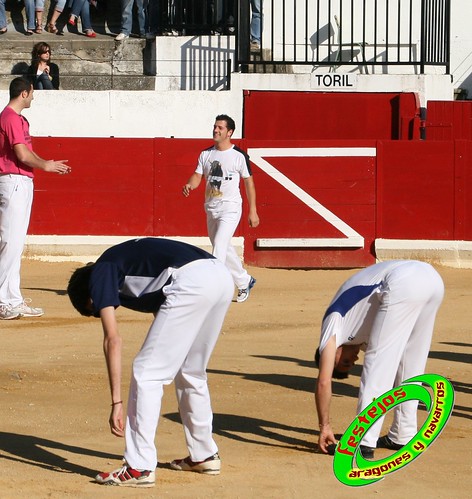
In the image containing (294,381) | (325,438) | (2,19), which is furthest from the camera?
(2,19)

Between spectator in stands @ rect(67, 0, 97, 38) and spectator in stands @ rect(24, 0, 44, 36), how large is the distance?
43cm

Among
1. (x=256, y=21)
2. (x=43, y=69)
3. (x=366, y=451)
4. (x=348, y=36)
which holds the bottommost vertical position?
(x=366, y=451)

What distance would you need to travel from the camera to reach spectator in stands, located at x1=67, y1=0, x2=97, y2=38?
57.0 feet

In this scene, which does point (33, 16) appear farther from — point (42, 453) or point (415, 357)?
point (415, 357)

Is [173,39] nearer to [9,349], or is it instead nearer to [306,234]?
[306,234]

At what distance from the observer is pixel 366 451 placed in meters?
5.96

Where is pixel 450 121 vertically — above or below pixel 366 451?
above

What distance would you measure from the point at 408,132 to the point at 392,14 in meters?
2.94

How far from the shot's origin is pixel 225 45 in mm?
16562

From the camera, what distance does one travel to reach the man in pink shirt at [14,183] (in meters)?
9.66

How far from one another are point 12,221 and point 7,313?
775mm

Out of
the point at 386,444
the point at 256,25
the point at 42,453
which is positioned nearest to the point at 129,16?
the point at 256,25

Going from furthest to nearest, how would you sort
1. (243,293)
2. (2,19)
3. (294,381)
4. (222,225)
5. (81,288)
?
(2,19) → (243,293) → (222,225) → (294,381) → (81,288)

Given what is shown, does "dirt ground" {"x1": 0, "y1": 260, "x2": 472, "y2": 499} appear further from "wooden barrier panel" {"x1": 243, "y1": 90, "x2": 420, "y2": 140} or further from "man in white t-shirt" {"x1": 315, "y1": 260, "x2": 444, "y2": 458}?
"wooden barrier panel" {"x1": 243, "y1": 90, "x2": 420, "y2": 140}
